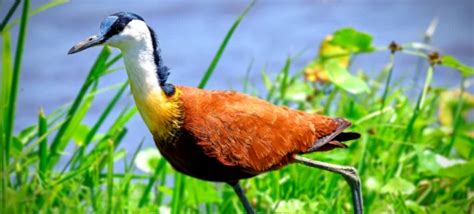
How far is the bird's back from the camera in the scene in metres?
2.33

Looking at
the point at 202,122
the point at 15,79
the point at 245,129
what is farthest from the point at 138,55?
the point at 15,79

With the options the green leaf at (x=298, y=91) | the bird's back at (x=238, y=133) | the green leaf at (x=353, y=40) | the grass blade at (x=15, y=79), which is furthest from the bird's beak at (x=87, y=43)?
the green leaf at (x=298, y=91)

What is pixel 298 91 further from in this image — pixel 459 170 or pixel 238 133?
pixel 238 133

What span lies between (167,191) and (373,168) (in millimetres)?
624

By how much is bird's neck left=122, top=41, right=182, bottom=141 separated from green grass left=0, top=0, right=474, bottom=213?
1.37 feet

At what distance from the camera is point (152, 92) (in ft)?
7.54

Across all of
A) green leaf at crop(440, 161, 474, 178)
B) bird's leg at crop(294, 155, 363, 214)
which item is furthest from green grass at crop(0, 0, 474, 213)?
bird's leg at crop(294, 155, 363, 214)

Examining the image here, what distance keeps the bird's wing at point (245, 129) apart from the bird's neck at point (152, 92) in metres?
0.03

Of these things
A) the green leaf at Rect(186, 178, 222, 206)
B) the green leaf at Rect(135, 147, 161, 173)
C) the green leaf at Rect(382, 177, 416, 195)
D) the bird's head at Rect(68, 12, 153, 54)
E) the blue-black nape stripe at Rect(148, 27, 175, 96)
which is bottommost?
the green leaf at Rect(135, 147, 161, 173)

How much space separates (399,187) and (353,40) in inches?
19.1

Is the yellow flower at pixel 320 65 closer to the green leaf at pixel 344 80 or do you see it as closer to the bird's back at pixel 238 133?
the green leaf at pixel 344 80

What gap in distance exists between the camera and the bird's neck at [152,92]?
2.28 m

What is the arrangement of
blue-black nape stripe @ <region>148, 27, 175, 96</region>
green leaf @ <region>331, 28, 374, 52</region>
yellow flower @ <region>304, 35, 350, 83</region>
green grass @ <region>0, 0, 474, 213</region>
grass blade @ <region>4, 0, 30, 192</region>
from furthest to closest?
yellow flower @ <region>304, 35, 350, 83</region>, green leaf @ <region>331, 28, 374, 52</region>, green grass @ <region>0, 0, 474, 213</region>, grass blade @ <region>4, 0, 30, 192</region>, blue-black nape stripe @ <region>148, 27, 175, 96</region>

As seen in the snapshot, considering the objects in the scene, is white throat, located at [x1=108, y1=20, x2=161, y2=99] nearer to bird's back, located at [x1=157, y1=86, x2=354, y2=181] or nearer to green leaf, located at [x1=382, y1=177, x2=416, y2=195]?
bird's back, located at [x1=157, y1=86, x2=354, y2=181]
